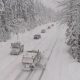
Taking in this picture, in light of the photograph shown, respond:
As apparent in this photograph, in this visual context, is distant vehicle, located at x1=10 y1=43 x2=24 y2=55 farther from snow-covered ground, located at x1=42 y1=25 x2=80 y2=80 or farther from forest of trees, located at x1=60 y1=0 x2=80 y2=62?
forest of trees, located at x1=60 y1=0 x2=80 y2=62

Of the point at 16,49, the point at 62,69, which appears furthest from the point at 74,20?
the point at 16,49

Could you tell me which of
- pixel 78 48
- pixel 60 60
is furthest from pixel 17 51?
pixel 78 48

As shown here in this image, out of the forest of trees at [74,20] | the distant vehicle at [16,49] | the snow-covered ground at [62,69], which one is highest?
the forest of trees at [74,20]

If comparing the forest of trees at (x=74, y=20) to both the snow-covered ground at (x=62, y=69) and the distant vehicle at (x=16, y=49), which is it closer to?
the snow-covered ground at (x=62, y=69)

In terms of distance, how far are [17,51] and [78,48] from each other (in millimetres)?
11322

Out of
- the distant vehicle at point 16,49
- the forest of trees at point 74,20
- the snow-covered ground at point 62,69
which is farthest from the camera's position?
the distant vehicle at point 16,49

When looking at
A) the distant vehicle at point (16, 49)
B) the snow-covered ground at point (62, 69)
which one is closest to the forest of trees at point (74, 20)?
the snow-covered ground at point (62, 69)

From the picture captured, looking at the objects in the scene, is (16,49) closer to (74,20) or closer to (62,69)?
(62,69)

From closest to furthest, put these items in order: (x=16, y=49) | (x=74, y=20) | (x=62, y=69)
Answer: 1. (x=62, y=69)
2. (x=74, y=20)
3. (x=16, y=49)

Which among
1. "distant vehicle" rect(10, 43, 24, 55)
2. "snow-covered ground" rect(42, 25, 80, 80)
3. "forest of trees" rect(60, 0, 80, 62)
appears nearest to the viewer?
"snow-covered ground" rect(42, 25, 80, 80)

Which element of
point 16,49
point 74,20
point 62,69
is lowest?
point 62,69

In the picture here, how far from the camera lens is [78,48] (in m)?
27.9

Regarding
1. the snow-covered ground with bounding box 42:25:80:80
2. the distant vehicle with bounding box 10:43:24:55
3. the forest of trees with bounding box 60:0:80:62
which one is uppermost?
the forest of trees with bounding box 60:0:80:62

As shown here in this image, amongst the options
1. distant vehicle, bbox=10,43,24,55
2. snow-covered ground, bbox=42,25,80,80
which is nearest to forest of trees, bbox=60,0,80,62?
snow-covered ground, bbox=42,25,80,80
